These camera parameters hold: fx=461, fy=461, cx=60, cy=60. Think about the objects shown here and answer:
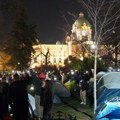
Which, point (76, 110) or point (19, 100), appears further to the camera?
point (76, 110)

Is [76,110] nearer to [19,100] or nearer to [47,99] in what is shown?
[47,99]

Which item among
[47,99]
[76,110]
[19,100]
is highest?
[19,100]

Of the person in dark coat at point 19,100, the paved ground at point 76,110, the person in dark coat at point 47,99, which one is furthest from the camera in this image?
the paved ground at point 76,110

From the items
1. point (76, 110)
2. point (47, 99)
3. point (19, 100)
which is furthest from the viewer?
point (76, 110)

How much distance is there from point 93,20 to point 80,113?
13.3 feet

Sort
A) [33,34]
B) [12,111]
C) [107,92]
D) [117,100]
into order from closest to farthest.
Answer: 1. [117,100]
2. [12,111]
3. [107,92]
4. [33,34]

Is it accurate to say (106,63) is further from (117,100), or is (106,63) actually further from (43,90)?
(117,100)

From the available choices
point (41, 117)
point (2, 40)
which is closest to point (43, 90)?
point (41, 117)

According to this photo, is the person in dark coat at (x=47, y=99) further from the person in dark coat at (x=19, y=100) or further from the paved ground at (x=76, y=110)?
the person in dark coat at (x=19, y=100)

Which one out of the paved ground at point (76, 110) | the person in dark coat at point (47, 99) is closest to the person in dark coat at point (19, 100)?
the person in dark coat at point (47, 99)

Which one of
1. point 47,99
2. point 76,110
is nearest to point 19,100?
point 47,99

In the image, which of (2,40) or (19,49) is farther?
(19,49)

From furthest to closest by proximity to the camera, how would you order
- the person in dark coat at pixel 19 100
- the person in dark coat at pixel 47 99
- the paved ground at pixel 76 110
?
1. the paved ground at pixel 76 110
2. the person in dark coat at pixel 47 99
3. the person in dark coat at pixel 19 100

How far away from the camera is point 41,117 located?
15.9m
